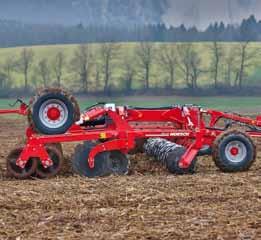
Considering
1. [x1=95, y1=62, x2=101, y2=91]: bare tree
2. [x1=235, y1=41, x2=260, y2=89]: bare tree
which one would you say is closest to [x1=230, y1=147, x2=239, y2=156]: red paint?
[x1=95, y1=62, x2=101, y2=91]: bare tree

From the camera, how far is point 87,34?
116 meters

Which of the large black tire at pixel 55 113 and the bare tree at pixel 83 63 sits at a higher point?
the bare tree at pixel 83 63

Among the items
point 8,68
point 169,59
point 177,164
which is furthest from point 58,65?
point 177,164

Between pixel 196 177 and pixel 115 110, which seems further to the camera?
pixel 115 110

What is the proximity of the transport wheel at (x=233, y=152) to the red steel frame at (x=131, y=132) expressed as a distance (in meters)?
0.33

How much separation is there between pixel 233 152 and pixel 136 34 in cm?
11174

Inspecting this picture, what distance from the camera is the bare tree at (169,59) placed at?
214ft

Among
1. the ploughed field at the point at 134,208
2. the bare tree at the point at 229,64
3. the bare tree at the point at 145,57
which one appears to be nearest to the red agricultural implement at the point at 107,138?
the ploughed field at the point at 134,208

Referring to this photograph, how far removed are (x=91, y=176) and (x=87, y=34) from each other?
106m

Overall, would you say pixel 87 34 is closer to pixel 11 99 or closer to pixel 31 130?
pixel 11 99

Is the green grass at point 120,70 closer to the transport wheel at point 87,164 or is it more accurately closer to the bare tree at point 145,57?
the bare tree at point 145,57

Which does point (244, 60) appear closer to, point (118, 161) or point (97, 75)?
point (97, 75)

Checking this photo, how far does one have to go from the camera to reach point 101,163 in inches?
476

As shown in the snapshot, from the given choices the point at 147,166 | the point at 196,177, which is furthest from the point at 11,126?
the point at 196,177
